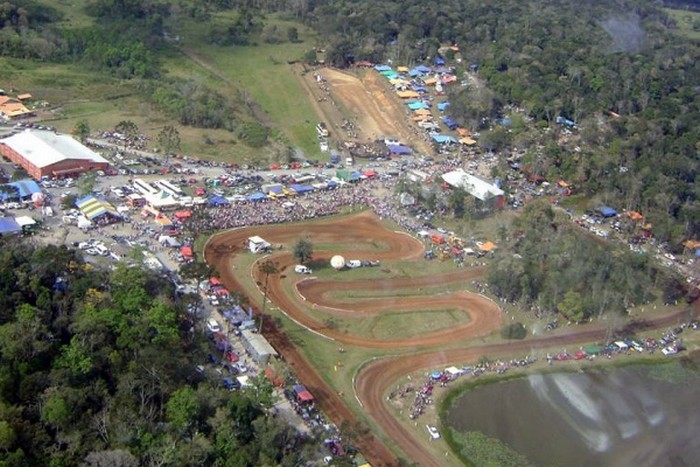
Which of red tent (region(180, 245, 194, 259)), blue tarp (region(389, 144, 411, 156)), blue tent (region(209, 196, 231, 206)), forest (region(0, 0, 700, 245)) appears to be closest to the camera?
red tent (region(180, 245, 194, 259))

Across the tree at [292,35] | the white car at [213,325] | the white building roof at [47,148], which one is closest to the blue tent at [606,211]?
the white car at [213,325]

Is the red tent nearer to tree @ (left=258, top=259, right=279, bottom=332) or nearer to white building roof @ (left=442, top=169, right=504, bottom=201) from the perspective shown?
tree @ (left=258, top=259, right=279, bottom=332)

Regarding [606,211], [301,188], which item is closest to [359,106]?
[301,188]

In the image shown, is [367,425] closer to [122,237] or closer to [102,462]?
[102,462]

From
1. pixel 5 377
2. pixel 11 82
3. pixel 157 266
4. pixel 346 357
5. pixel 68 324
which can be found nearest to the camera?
pixel 5 377

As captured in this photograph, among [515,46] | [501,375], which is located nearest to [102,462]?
[501,375]

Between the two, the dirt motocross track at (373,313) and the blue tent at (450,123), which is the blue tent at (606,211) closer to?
the dirt motocross track at (373,313)

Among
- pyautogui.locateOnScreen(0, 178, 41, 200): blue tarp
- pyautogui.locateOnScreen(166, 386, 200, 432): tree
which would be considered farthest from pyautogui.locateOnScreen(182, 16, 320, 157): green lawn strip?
pyautogui.locateOnScreen(166, 386, 200, 432): tree

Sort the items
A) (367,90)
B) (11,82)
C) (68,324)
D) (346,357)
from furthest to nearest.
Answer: (367,90)
(11,82)
(346,357)
(68,324)
